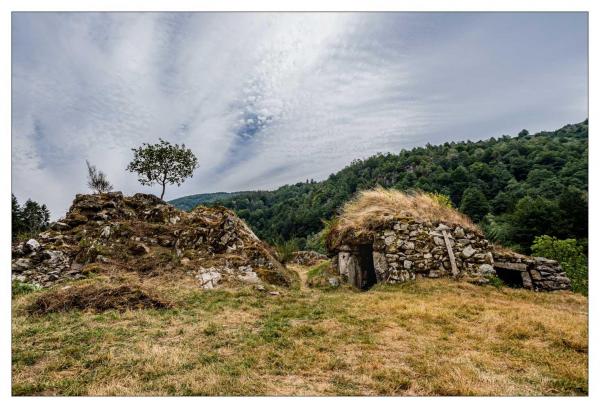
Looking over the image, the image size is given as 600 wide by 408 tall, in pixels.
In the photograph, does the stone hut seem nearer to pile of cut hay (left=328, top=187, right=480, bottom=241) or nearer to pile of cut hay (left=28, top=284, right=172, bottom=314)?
pile of cut hay (left=328, top=187, right=480, bottom=241)

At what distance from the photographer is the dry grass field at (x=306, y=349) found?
10.8ft

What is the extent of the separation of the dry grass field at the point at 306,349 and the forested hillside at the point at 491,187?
5230 mm

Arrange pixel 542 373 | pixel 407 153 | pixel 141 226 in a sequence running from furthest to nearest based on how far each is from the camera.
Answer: pixel 407 153
pixel 141 226
pixel 542 373

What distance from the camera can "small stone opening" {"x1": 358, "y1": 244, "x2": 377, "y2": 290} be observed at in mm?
11469

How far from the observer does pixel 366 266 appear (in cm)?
1180

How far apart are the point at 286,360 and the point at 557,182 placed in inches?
1762

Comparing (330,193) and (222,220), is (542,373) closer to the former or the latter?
(222,220)

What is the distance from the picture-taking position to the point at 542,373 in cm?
354

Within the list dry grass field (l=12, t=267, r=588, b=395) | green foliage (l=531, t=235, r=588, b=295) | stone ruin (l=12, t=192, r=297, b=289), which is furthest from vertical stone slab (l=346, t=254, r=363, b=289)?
green foliage (l=531, t=235, r=588, b=295)

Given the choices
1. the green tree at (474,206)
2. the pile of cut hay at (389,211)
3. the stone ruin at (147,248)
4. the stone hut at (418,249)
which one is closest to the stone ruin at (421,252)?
the stone hut at (418,249)

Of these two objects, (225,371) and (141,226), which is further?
(141,226)

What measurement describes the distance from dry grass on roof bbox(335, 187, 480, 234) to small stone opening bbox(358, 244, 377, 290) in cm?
110

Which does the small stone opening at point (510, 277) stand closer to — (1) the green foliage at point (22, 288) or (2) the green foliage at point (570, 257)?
(2) the green foliage at point (570, 257)

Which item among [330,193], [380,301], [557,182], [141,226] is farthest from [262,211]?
[380,301]
